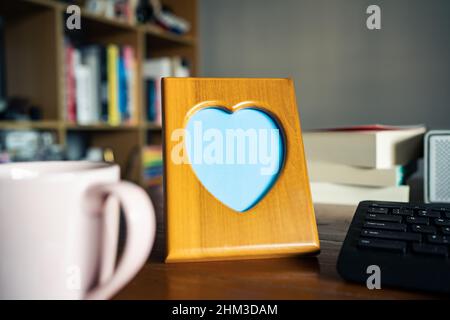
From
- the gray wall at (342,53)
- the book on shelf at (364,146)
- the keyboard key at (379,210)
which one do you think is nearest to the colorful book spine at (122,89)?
the gray wall at (342,53)

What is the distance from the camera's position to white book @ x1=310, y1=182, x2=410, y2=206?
2.12 ft

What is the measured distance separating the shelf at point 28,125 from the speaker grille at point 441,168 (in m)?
1.21

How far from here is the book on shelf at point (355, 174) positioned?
64 centimetres

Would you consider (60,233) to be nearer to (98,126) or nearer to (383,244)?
(383,244)

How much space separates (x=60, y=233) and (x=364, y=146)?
0.48 metres

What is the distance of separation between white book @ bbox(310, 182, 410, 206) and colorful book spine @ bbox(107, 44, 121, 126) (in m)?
1.24

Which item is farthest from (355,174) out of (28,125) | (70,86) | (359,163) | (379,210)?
(70,86)

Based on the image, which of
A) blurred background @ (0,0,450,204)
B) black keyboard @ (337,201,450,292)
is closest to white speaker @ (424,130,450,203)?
black keyboard @ (337,201,450,292)

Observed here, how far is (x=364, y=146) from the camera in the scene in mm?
628

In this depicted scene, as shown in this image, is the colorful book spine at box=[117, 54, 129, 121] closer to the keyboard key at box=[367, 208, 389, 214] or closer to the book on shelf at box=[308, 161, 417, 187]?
the book on shelf at box=[308, 161, 417, 187]

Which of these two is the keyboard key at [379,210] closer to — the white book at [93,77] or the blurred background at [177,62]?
the blurred background at [177,62]

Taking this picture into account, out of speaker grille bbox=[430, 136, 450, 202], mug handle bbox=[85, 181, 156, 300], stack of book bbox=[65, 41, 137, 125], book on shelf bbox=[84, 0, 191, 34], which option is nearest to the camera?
mug handle bbox=[85, 181, 156, 300]
